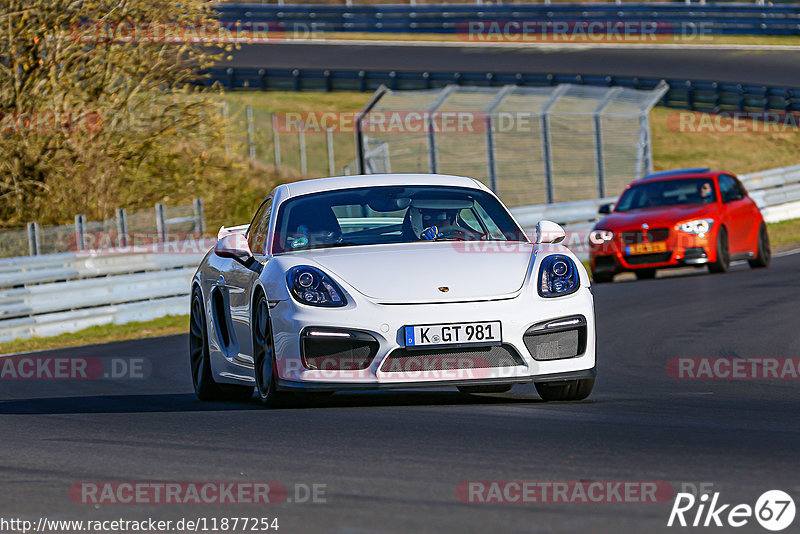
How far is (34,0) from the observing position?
68.3ft

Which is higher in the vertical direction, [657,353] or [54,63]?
[54,63]

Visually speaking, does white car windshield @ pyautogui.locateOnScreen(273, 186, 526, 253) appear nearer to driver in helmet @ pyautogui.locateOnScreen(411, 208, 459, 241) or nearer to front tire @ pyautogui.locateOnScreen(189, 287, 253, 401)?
driver in helmet @ pyautogui.locateOnScreen(411, 208, 459, 241)

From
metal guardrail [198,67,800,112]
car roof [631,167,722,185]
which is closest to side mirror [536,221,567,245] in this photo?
car roof [631,167,722,185]

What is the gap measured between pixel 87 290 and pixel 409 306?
10183 millimetres

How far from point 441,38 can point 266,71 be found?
8088 millimetres

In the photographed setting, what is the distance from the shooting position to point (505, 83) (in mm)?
38094

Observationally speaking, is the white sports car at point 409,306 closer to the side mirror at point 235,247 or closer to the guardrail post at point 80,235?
the side mirror at point 235,247

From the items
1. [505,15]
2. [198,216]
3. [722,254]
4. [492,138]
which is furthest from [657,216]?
[505,15]

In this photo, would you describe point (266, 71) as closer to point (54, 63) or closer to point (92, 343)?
point (54, 63)

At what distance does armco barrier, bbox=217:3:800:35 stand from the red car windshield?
24.1 m

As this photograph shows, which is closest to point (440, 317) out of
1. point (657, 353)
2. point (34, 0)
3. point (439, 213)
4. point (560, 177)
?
point (439, 213)

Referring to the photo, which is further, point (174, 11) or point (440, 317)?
point (174, 11)

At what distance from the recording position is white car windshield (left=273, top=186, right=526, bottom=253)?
8625mm

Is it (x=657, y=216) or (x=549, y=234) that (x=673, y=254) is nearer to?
(x=657, y=216)
